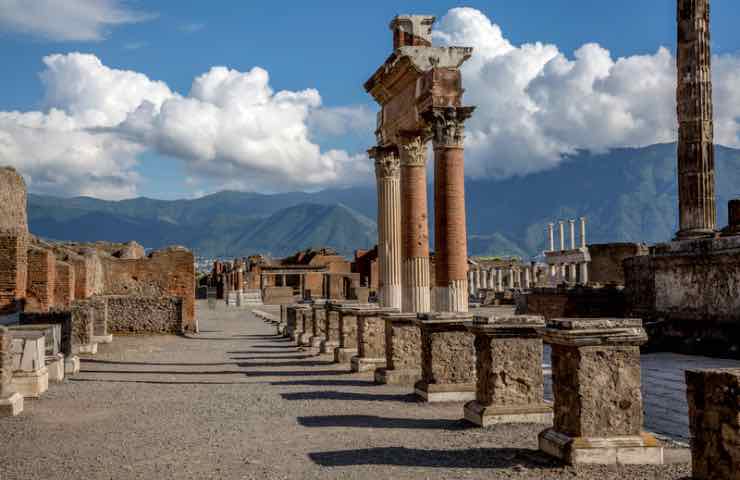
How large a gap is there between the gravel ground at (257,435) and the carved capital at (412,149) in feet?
16.1

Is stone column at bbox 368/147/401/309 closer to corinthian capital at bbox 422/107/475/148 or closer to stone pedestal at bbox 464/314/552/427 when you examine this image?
corinthian capital at bbox 422/107/475/148

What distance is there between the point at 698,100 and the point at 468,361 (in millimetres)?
10097

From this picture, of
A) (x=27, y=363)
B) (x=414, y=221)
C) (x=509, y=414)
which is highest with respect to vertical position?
(x=414, y=221)

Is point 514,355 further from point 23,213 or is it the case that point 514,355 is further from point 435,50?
point 23,213

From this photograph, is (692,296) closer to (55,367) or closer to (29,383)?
(55,367)

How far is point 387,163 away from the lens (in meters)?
17.6

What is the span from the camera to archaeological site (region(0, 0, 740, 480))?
244 inches

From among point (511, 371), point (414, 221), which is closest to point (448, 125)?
point (414, 221)

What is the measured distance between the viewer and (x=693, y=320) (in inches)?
593

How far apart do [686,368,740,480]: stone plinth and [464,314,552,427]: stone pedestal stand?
3.18 meters

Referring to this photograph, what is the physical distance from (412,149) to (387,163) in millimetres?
1625

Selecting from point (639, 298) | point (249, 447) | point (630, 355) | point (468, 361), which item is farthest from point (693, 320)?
point (249, 447)

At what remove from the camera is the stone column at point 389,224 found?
1697cm

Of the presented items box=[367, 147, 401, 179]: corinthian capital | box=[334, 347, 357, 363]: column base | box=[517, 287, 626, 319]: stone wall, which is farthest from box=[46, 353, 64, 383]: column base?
box=[517, 287, 626, 319]: stone wall
